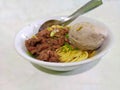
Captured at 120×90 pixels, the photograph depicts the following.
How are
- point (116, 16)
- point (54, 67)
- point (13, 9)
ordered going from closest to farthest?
point (54, 67) → point (116, 16) → point (13, 9)

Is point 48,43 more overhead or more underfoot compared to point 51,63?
more overhead

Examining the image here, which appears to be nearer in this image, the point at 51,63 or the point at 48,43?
the point at 51,63

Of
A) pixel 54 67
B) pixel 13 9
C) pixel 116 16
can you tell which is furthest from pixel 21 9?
pixel 54 67

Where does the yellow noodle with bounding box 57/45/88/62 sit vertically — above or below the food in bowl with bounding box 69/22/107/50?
below

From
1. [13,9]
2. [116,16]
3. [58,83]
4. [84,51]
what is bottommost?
[58,83]

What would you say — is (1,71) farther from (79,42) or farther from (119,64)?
(119,64)

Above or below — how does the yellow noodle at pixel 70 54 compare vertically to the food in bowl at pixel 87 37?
below

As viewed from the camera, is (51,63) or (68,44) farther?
(68,44)

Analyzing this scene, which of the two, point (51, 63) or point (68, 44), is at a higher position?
point (68, 44)
